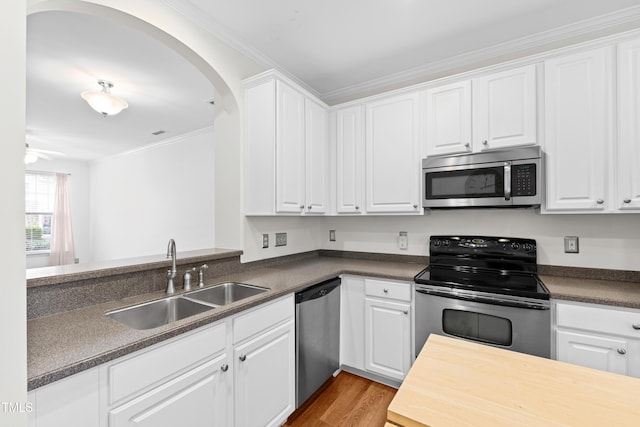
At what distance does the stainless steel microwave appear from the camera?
1.97 m

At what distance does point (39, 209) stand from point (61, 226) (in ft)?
1.67

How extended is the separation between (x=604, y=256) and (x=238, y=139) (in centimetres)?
284

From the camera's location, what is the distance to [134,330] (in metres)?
1.15

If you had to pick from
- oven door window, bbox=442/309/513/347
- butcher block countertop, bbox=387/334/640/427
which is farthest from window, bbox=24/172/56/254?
butcher block countertop, bbox=387/334/640/427

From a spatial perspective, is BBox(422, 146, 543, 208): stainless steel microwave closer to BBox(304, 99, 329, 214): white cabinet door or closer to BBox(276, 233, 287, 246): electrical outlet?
BBox(304, 99, 329, 214): white cabinet door

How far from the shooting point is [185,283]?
181 cm

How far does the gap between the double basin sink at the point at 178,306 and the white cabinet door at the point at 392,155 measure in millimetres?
1359

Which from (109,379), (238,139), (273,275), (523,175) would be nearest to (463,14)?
(523,175)

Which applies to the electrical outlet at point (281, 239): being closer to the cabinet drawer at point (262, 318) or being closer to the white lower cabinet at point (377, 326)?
the white lower cabinet at point (377, 326)

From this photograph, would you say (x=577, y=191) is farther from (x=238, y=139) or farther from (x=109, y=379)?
(x=109, y=379)

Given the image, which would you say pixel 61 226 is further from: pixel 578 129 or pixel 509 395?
pixel 578 129

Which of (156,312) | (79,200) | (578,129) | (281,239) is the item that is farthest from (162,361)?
(79,200)

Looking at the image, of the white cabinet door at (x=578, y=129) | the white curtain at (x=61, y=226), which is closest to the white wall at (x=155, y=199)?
the white curtain at (x=61, y=226)

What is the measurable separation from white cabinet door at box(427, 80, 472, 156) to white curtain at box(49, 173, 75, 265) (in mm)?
7700
